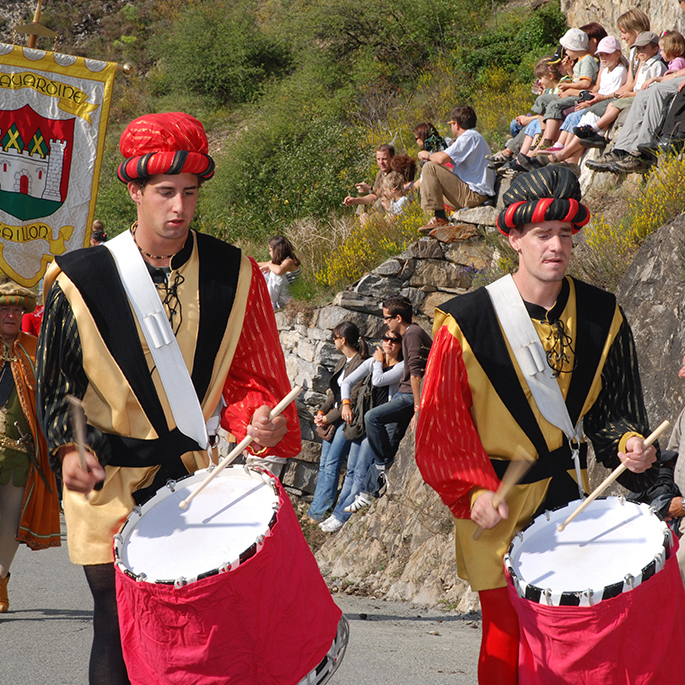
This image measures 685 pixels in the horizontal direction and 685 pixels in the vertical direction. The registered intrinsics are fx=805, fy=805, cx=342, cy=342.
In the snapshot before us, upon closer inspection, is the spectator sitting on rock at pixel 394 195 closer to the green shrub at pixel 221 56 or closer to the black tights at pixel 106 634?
the black tights at pixel 106 634

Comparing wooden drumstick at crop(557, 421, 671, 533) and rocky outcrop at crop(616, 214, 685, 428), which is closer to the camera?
wooden drumstick at crop(557, 421, 671, 533)

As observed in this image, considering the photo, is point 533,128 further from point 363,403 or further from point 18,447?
point 18,447

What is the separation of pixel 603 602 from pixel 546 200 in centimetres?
124

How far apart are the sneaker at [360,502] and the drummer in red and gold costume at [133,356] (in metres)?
4.87

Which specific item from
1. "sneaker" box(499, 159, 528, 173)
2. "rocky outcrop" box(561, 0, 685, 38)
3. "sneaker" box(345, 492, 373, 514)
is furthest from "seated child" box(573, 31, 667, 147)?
"sneaker" box(345, 492, 373, 514)

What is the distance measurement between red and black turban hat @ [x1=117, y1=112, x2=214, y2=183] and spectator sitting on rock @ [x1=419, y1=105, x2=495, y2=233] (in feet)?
22.2

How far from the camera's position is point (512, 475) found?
2596mm

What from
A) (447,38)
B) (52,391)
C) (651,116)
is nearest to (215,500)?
(52,391)

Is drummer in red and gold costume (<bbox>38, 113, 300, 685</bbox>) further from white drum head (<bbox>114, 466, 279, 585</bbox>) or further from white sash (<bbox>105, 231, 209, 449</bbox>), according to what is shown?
white drum head (<bbox>114, 466, 279, 585</bbox>)

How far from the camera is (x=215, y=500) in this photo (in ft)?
7.91

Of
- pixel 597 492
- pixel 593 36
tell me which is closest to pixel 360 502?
pixel 597 492

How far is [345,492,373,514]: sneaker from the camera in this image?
24.5 ft

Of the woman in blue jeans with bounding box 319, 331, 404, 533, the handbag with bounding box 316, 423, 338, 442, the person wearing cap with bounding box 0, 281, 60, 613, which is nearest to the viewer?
the person wearing cap with bounding box 0, 281, 60, 613

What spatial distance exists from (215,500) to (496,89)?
15.8 meters
